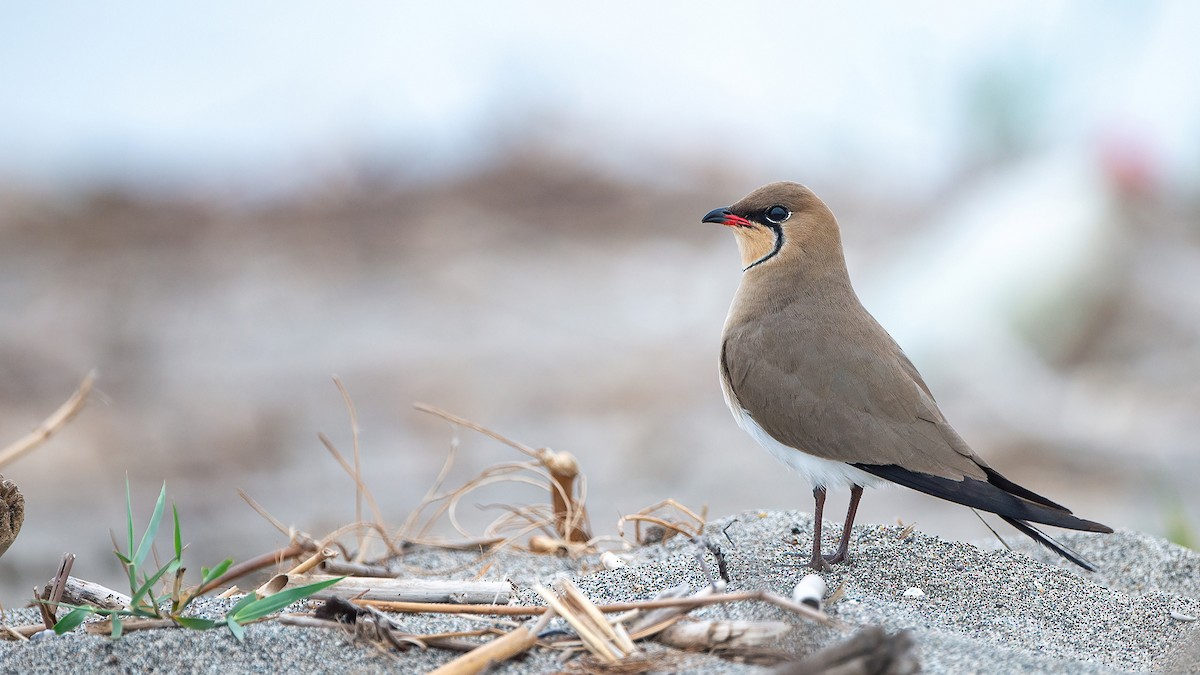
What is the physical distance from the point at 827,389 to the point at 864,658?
46.1 inches

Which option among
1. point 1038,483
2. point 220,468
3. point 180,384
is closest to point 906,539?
point 1038,483

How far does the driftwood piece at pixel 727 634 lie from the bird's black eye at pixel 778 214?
1328mm

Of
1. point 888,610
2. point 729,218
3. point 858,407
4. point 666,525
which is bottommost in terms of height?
point 666,525

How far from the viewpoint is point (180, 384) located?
7.70m

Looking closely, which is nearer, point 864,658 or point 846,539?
point 864,658

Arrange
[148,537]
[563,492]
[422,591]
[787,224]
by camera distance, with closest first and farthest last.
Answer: [148,537], [422,591], [787,224], [563,492]

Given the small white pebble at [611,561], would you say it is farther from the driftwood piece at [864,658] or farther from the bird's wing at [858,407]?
the driftwood piece at [864,658]

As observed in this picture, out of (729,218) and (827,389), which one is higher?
(729,218)

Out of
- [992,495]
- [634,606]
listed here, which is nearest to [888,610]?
[992,495]

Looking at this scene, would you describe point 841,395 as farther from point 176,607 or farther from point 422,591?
point 176,607

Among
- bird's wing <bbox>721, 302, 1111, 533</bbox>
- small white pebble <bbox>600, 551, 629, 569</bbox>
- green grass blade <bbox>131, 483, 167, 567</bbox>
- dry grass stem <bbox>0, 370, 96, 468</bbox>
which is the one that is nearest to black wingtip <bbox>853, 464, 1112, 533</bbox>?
bird's wing <bbox>721, 302, 1111, 533</bbox>

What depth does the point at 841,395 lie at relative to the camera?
2.46 metres

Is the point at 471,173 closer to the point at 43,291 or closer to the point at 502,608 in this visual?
the point at 43,291

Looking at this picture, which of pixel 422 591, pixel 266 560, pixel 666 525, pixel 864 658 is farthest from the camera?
pixel 666 525
